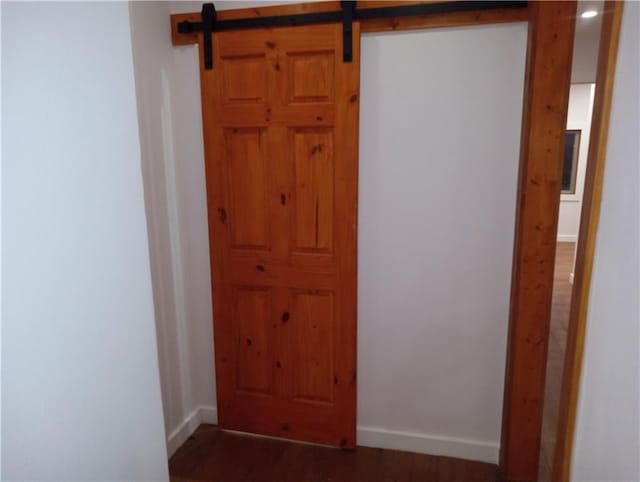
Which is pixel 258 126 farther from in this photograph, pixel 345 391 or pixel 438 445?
pixel 438 445

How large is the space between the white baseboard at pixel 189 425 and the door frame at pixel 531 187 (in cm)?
160

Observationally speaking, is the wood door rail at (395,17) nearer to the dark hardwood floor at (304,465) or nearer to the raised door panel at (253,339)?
the raised door panel at (253,339)

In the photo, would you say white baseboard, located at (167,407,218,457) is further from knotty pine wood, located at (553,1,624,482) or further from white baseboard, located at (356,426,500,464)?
knotty pine wood, located at (553,1,624,482)

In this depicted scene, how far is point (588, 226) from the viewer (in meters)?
0.99

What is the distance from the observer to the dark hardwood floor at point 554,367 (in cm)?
219

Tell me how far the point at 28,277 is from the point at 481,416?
2.05 meters

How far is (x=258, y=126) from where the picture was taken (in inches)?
81.7

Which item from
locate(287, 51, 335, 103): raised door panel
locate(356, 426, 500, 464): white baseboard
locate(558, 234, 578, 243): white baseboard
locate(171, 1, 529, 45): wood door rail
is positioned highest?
locate(171, 1, 529, 45): wood door rail

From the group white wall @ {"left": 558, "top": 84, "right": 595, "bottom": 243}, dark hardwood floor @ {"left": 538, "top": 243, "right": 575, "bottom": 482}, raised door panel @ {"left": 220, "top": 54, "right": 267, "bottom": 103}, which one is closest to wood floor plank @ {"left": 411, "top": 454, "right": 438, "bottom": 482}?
dark hardwood floor @ {"left": 538, "top": 243, "right": 575, "bottom": 482}

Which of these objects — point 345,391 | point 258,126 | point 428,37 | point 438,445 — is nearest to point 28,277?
point 258,126

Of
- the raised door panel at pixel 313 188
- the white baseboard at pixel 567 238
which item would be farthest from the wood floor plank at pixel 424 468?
the white baseboard at pixel 567 238

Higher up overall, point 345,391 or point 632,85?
point 632,85

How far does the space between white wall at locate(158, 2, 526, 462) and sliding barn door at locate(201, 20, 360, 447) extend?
4.2 inches

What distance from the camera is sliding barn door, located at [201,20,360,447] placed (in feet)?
6.51
